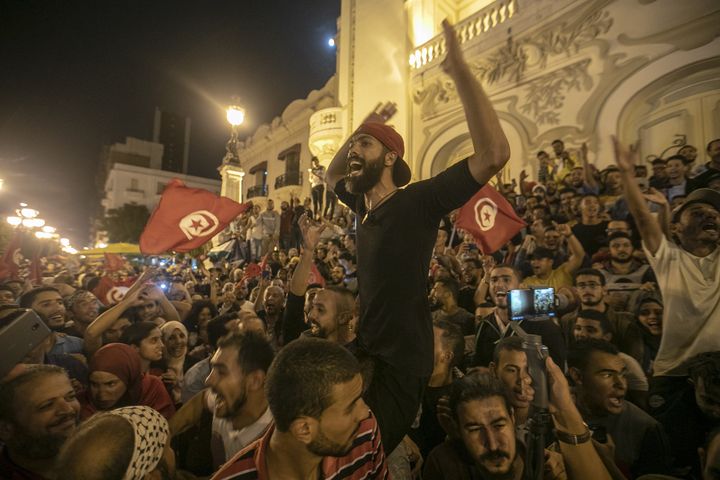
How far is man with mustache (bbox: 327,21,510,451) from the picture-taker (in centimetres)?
139

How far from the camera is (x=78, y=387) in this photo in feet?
10.8

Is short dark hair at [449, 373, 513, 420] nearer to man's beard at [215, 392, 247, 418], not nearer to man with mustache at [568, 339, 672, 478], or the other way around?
man with mustache at [568, 339, 672, 478]

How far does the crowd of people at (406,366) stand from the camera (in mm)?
1456

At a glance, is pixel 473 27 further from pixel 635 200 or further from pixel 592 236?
pixel 635 200

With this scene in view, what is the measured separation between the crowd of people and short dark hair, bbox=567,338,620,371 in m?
0.01

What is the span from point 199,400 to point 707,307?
148 inches

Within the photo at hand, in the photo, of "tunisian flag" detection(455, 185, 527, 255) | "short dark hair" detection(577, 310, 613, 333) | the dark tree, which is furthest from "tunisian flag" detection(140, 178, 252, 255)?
the dark tree

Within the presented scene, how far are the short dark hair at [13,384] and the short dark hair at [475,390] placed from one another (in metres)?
2.32

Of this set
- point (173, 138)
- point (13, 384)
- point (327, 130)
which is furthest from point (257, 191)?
point (173, 138)

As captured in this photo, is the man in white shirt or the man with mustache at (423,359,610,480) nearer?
the man with mustache at (423,359,610,480)

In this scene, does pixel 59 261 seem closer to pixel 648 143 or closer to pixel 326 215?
pixel 326 215

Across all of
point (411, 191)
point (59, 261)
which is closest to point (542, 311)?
point (411, 191)

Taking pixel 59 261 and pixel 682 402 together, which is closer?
pixel 682 402

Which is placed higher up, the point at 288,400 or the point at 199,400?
the point at 288,400
